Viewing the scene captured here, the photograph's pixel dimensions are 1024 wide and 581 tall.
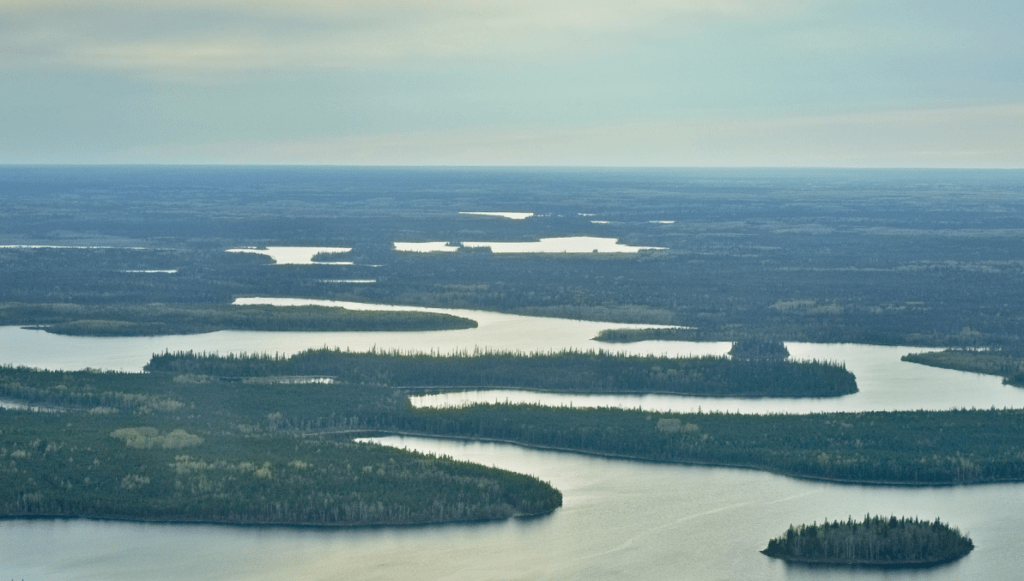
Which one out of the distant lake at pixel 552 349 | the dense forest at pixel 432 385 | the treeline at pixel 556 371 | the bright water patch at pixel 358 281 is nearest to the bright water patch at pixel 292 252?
the dense forest at pixel 432 385

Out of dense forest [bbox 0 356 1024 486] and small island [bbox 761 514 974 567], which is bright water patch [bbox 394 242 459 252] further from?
small island [bbox 761 514 974 567]

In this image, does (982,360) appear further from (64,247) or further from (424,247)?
(64,247)

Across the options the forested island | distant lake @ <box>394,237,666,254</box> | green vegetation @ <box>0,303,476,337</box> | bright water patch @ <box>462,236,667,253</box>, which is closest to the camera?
the forested island

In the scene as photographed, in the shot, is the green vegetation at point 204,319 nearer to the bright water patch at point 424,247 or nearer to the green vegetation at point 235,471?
the green vegetation at point 235,471

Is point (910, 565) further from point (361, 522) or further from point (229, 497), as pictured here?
point (229, 497)

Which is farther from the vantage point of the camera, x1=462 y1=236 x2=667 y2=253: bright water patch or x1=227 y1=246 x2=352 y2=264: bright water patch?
x1=462 y1=236 x2=667 y2=253: bright water patch


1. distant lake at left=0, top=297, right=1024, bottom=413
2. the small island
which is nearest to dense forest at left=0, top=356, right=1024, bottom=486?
distant lake at left=0, top=297, right=1024, bottom=413
